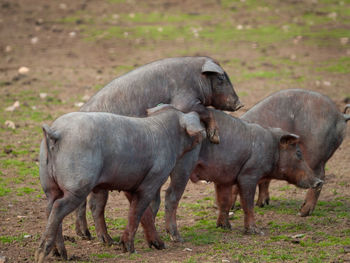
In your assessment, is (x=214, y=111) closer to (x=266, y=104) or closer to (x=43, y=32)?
(x=266, y=104)

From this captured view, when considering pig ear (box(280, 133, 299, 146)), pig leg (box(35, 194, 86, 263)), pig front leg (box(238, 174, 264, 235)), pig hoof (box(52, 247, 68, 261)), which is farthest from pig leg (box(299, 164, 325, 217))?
pig leg (box(35, 194, 86, 263))

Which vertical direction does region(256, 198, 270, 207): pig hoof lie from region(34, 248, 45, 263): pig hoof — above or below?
below

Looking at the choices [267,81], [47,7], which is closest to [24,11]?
[47,7]

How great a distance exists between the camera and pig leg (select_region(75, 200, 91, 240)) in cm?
834

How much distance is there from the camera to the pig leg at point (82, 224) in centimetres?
834

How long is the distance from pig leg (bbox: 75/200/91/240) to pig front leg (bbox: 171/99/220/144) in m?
1.79

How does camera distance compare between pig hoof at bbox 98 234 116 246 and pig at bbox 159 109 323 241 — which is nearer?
pig hoof at bbox 98 234 116 246

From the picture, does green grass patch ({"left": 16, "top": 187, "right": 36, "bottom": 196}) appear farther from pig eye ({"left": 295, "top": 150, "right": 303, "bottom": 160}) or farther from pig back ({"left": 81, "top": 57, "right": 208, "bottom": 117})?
pig eye ({"left": 295, "top": 150, "right": 303, "bottom": 160})

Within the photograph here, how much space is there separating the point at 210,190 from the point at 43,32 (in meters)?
12.9

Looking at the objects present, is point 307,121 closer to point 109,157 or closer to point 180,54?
point 109,157

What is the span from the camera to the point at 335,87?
17.0 metres

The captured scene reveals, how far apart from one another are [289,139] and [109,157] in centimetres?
328

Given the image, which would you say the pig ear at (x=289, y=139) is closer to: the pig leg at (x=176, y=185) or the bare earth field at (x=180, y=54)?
the bare earth field at (x=180, y=54)

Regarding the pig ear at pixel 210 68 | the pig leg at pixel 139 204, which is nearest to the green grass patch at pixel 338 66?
the pig ear at pixel 210 68
